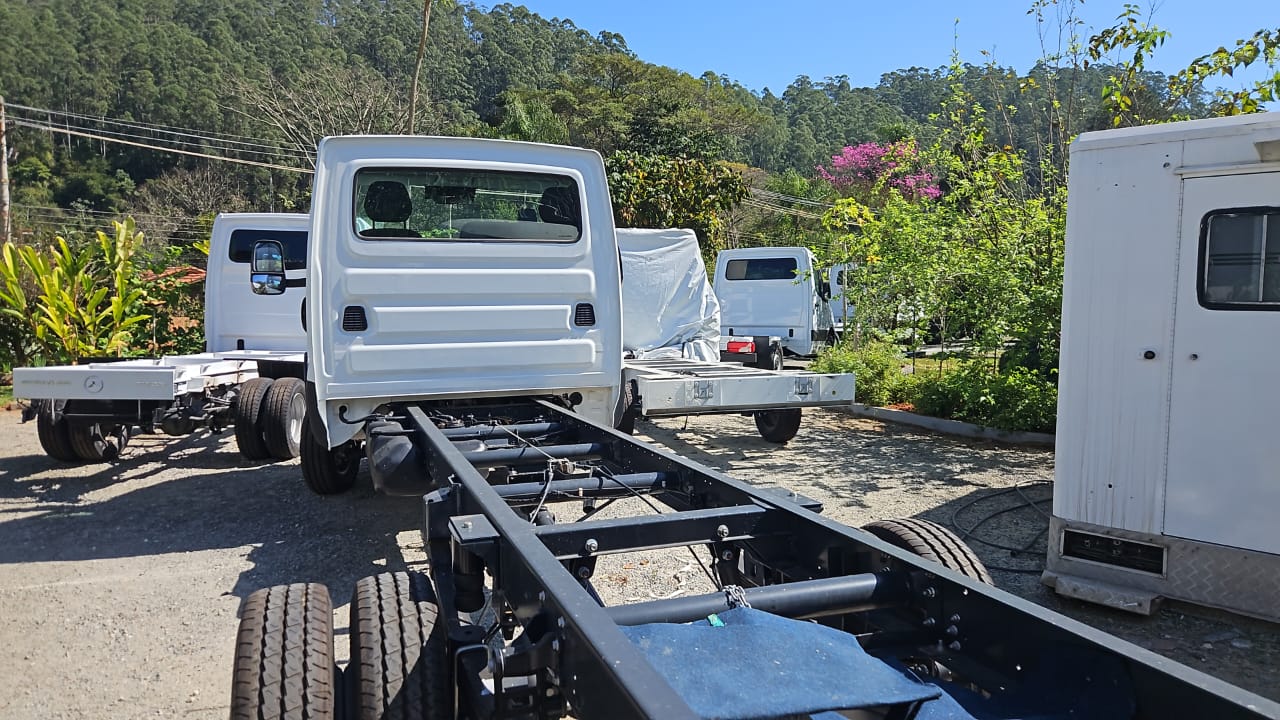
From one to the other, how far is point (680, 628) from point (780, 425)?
23.5ft

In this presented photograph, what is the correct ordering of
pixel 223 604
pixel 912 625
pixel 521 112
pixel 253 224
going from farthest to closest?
pixel 521 112 < pixel 253 224 < pixel 223 604 < pixel 912 625

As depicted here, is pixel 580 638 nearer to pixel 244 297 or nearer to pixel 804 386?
pixel 804 386

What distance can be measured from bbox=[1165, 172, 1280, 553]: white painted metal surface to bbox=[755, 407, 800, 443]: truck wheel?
4.81 meters

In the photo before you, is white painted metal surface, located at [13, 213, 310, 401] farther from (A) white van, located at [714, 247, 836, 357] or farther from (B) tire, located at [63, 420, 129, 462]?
(A) white van, located at [714, 247, 836, 357]

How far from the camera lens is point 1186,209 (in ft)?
14.1

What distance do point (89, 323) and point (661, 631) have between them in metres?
12.4

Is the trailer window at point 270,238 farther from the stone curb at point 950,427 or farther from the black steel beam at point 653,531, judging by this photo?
the black steel beam at point 653,531

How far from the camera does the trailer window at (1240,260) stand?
4.09 metres

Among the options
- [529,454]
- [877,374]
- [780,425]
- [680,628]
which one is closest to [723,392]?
[780,425]

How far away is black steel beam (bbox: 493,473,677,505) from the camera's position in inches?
137

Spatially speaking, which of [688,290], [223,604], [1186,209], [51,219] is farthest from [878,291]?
[51,219]

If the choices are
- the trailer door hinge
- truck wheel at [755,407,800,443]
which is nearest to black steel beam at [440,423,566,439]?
the trailer door hinge

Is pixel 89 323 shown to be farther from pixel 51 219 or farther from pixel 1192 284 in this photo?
pixel 51 219

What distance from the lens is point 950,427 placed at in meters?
9.69
